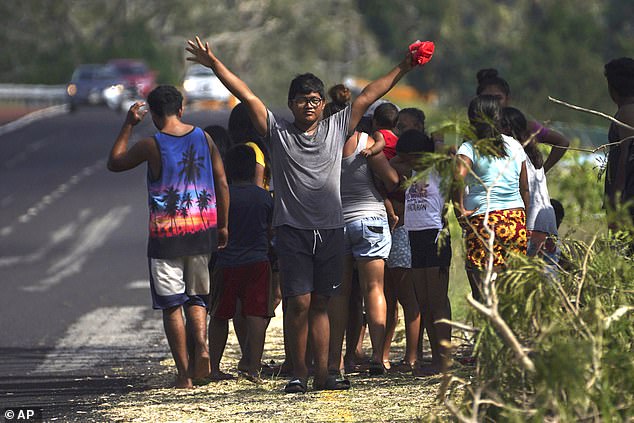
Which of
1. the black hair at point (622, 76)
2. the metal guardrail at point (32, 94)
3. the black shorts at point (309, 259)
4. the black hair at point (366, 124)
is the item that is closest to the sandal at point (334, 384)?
the black shorts at point (309, 259)

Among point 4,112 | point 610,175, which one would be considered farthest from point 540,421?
point 4,112

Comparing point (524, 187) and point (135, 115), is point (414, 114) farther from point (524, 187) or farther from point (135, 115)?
point (135, 115)

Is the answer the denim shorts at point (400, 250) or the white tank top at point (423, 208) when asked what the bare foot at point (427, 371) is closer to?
the denim shorts at point (400, 250)

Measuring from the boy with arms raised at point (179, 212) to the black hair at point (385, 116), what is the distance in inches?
46.0

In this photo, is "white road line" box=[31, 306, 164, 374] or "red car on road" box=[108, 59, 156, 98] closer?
"white road line" box=[31, 306, 164, 374]

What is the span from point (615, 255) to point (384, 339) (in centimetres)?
270

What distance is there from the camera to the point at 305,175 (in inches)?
333

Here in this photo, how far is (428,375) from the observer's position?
29.6 feet

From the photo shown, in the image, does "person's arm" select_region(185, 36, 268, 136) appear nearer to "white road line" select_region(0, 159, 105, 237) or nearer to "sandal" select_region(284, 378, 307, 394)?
"sandal" select_region(284, 378, 307, 394)

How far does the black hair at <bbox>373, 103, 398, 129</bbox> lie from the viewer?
9.56 meters

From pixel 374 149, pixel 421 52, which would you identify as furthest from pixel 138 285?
pixel 421 52

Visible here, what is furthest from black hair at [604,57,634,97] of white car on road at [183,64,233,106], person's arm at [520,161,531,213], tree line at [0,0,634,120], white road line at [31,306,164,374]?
white car on road at [183,64,233,106]

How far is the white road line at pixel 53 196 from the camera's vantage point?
24.2m

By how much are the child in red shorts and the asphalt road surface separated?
83 centimetres
